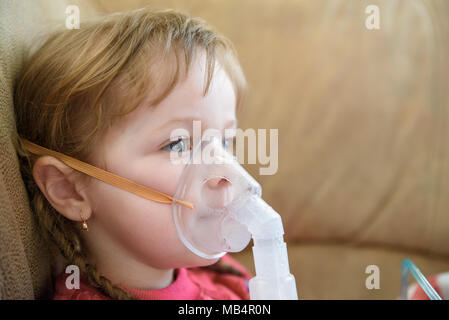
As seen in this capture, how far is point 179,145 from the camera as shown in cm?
79

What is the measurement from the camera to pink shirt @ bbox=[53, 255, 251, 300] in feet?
2.71

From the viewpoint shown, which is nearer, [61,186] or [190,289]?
[61,186]

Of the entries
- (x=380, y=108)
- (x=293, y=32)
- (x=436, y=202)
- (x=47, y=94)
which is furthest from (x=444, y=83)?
(x=47, y=94)

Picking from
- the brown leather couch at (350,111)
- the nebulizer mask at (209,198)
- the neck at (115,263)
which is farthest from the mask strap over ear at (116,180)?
the brown leather couch at (350,111)

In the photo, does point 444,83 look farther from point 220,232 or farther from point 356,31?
point 220,232

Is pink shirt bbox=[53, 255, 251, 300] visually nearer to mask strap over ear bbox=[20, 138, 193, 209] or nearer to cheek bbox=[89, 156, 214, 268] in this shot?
cheek bbox=[89, 156, 214, 268]

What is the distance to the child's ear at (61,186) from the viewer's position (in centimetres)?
80

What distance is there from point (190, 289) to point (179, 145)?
34cm

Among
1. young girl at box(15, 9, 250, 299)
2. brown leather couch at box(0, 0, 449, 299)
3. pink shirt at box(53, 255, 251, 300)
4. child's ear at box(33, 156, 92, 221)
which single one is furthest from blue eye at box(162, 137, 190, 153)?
brown leather couch at box(0, 0, 449, 299)

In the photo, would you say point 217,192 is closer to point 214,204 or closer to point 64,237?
point 214,204

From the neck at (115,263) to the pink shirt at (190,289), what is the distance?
0.9 inches

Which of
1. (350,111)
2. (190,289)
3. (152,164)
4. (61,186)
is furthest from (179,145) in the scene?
(350,111)

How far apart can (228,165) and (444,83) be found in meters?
0.83

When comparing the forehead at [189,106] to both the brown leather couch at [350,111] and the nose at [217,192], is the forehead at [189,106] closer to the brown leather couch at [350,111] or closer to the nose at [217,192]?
the nose at [217,192]
